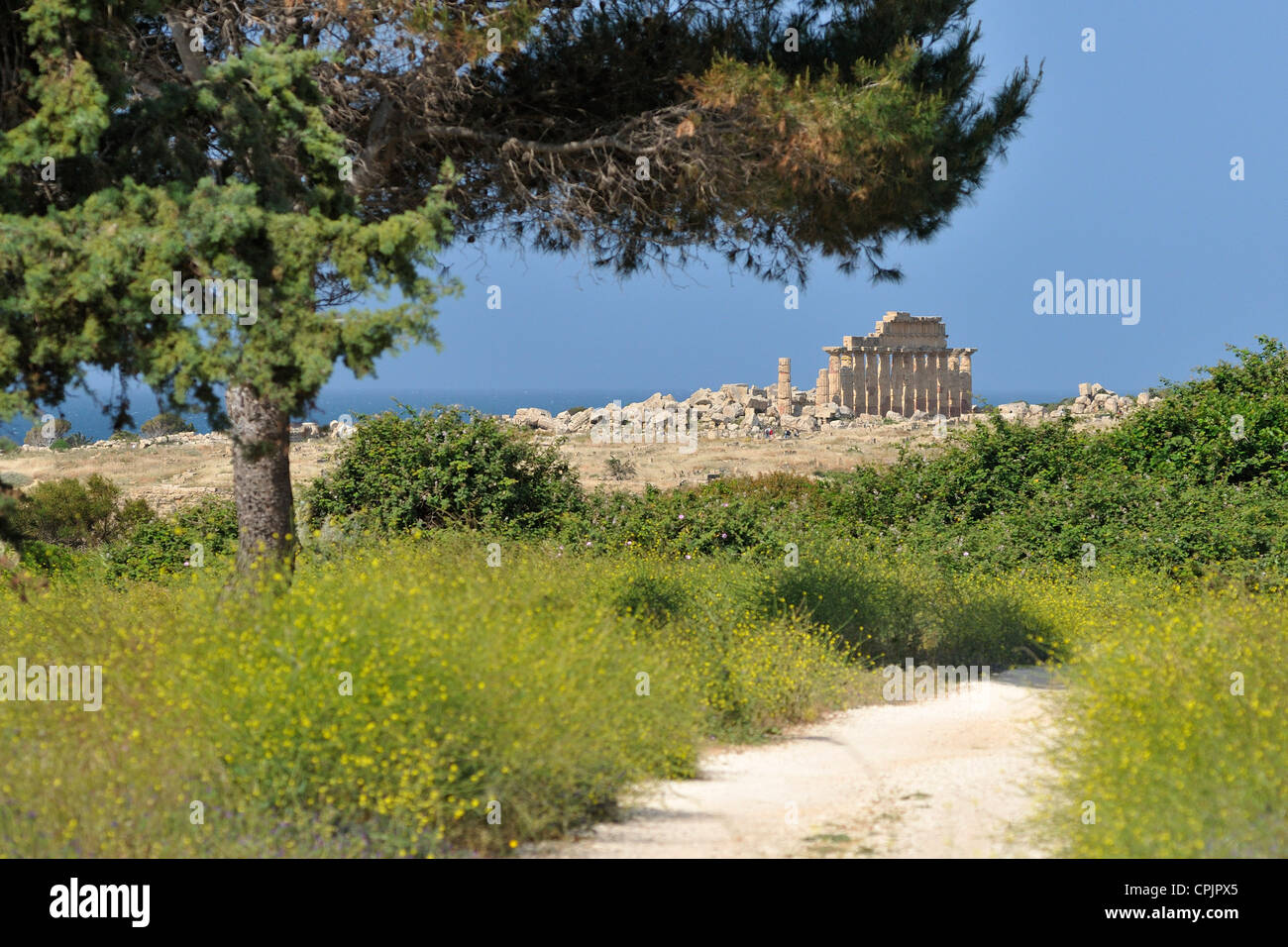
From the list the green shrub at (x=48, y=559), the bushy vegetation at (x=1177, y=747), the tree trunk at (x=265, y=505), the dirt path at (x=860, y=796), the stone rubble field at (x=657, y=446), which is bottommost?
the dirt path at (x=860, y=796)

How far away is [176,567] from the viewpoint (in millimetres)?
12398

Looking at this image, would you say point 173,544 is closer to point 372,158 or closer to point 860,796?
point 372,158

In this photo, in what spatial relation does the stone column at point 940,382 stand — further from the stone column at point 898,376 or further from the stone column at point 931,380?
the stone column at point 898,376

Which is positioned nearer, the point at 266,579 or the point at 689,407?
the point at 266,579

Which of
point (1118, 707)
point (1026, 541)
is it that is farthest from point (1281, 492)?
point (1118, 707)

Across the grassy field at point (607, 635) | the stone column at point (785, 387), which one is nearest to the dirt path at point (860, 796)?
the grassy field at point (607, 635)

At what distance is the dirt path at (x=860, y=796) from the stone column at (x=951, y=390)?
43.7 m

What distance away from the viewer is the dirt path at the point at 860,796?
210 inches

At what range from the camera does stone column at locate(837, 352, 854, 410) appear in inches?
1882

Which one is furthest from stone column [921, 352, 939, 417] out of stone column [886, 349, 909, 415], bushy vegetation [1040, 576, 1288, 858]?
bushy vegetation [1040, 576, 1288, 858]

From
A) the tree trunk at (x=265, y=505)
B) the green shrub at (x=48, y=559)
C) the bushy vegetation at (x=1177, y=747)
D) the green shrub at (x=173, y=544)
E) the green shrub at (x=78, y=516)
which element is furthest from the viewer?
the green shrub at (x=78, y=516)

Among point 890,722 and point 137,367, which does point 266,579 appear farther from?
point 890,722

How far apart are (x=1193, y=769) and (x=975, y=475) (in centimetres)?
948

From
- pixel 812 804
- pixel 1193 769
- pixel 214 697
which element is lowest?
pixel 812 804
